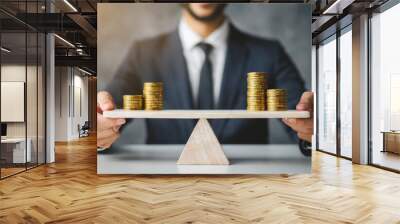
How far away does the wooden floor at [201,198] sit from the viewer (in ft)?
12.8

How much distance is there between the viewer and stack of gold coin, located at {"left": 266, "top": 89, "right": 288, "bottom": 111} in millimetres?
5790

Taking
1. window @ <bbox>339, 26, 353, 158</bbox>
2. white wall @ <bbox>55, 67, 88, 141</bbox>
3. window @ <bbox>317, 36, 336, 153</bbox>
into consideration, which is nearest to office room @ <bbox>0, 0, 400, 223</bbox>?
window @ <bbox>339, 26, 353, 158</bbox>

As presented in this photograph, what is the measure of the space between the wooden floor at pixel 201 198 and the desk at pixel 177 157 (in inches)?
7.2

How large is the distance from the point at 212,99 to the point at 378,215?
313 cm

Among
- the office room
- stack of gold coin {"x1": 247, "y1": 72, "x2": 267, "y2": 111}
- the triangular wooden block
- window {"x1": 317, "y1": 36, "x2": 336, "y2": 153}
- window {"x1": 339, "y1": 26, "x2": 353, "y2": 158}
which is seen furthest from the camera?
window {"x1": 317, "y1": 36, "x2": 336, "y2": 153}

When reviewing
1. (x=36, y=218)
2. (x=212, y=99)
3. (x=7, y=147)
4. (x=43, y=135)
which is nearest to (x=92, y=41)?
(x=43, y=135)

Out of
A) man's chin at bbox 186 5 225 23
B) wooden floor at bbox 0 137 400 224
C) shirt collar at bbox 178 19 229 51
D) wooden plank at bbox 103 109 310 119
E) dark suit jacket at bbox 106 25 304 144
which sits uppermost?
man's chin at bbox 186 5 225 23

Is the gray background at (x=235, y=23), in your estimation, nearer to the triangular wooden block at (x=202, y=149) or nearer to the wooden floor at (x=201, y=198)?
the triangular wooden block at (x=202, y=149)

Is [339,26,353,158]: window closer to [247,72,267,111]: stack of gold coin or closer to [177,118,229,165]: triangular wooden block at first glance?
[247,72,267,111]: stack of gold coin

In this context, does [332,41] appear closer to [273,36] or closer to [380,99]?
[380,99]

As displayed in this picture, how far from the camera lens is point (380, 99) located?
24.8ft

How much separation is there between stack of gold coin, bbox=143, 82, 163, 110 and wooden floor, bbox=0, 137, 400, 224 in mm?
1201

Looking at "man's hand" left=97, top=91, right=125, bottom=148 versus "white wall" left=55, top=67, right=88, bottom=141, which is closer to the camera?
"man's hand" left=97, top=91, right=125, bottom=148

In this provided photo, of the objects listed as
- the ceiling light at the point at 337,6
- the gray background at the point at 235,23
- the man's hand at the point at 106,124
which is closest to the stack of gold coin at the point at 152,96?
the gray background at the point at 235,23
